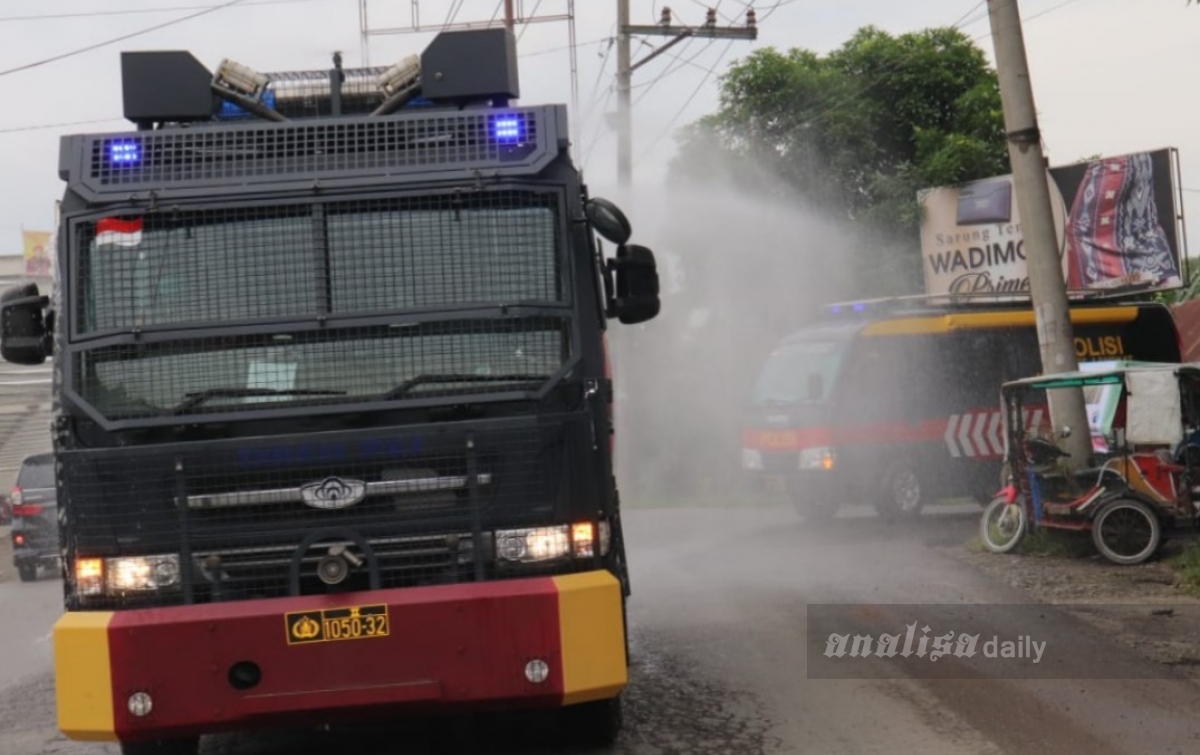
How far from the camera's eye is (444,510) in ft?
21.6

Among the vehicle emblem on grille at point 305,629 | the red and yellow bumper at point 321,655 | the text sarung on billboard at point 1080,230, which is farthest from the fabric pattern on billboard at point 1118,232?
the vehicle emblem on grille at point 305,629

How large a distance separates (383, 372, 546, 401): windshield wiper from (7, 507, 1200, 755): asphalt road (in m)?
1.86

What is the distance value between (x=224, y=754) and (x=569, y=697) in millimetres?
2345

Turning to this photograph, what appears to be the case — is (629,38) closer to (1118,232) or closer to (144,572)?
(1118,232)

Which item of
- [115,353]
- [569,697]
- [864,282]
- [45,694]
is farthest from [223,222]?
[864,282]

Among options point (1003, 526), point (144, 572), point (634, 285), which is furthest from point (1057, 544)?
point (144, 572)

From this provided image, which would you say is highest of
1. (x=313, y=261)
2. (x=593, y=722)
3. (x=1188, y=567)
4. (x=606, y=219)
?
(x=606, y=219)

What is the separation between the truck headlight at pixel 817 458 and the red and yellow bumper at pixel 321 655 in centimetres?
1414

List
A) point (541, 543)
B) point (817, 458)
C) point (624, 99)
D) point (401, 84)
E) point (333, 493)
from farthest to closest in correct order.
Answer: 1. point (624, 99)
2. point (817, 458)
3. point (401, 84)
4. point (541, 543)
5. point (333, 493)

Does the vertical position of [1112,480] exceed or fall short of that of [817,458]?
it falls short

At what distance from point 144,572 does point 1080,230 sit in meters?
25.2

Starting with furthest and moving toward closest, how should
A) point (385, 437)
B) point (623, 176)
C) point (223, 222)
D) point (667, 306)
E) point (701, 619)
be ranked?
1. point (667, 306)
2. point (623, 176)
3. point (701, 619)
4. point (223, 222)
5. point (385, 437)

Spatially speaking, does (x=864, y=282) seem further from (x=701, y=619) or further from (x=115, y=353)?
(x=115, y=353)

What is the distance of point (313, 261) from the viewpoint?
688cm
